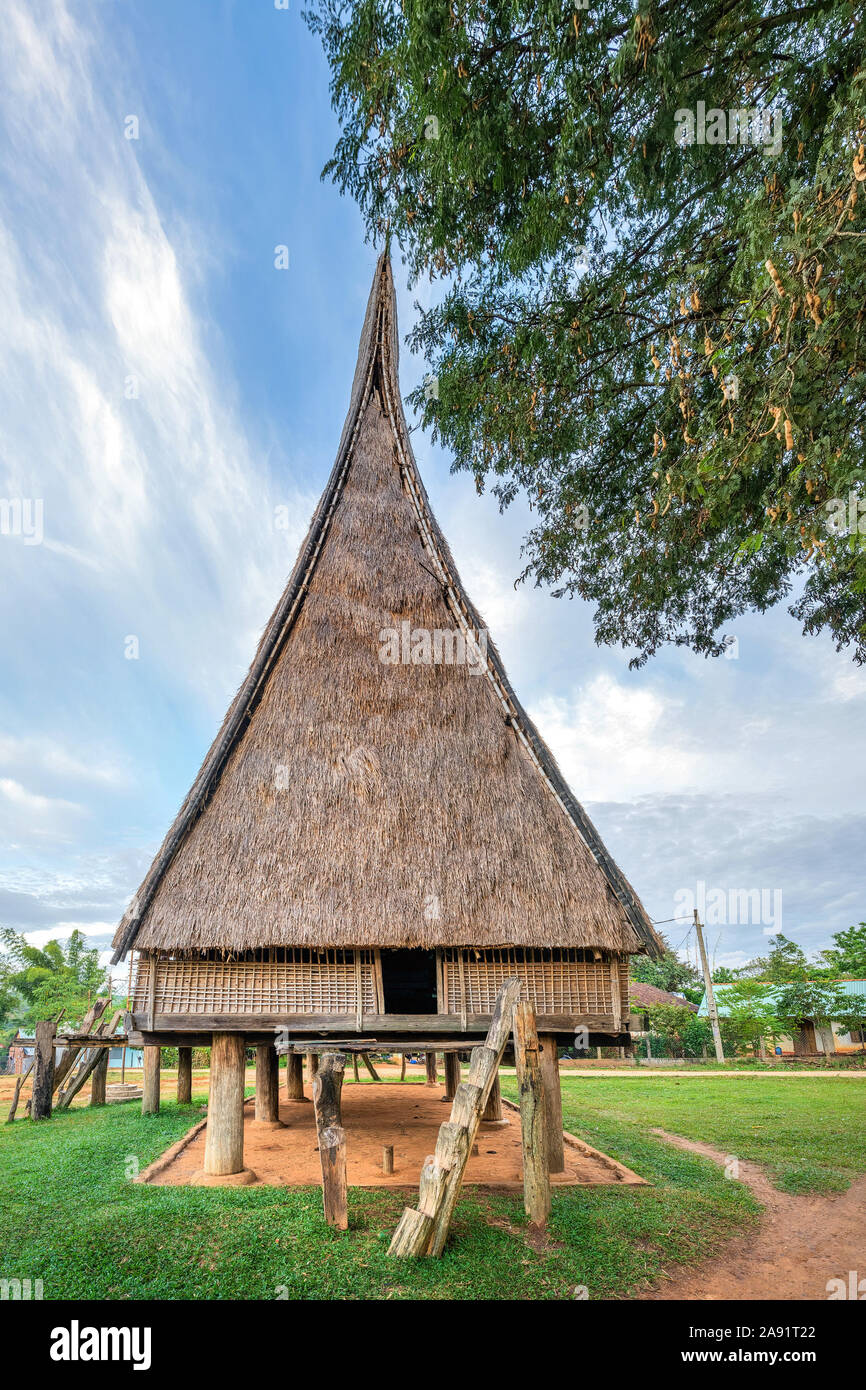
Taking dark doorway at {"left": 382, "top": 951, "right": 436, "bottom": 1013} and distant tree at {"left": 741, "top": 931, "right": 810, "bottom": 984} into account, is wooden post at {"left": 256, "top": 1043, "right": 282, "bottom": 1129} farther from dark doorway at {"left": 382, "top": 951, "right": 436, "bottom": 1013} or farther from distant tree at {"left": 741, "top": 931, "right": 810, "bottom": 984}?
distant tree at {"left": 741, "top": 931, "right": 810, "bottom": 984}

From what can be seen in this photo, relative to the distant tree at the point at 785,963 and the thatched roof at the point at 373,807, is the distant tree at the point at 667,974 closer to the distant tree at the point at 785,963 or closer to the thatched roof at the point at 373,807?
the distant tree at the point at 785,963

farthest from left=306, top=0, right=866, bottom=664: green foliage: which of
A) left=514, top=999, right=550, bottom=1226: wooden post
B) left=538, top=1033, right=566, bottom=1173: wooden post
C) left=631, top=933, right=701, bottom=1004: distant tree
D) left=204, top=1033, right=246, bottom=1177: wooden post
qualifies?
left=631, top=933, right=701, bottom=1004: distant tree

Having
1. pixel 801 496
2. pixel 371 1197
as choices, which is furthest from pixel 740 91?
pixel 371 1197

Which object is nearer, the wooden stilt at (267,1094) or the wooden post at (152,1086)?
the wooden stilt at (267,1094)

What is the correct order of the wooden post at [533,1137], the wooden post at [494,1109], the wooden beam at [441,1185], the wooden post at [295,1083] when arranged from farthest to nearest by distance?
the wooden post at [295,1083], the wooden post at [494,1109], the wooden post at [533,1137], the wooden beam at [441,1185]

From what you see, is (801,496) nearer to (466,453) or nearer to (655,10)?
(655,10)

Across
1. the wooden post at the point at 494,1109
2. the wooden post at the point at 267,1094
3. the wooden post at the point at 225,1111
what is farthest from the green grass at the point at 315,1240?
the wooden post at the point at 494,1109

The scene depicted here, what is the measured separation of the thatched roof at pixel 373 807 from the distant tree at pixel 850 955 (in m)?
23.3

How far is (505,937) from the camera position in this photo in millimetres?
6520

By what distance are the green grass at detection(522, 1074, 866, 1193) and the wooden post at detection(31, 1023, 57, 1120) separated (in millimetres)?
8501

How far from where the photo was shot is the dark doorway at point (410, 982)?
34.6 ft

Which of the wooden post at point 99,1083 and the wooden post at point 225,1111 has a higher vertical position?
the wooden post at point 225,1111

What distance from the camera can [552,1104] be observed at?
708 cm

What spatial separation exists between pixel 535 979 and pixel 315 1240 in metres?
2.86
